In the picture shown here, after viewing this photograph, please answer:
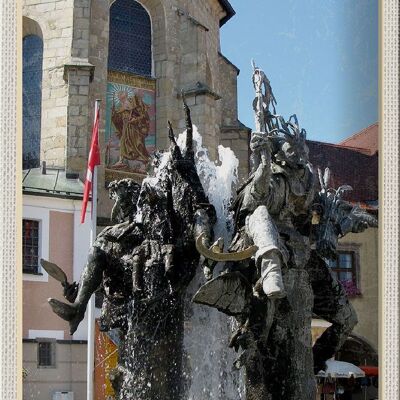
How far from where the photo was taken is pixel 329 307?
5.90 meters

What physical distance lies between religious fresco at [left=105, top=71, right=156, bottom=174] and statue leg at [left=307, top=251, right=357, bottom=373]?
1276 cm

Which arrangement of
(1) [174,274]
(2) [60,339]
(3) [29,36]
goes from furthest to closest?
(3) [29,36], (2) [60,339], (1) [174,274]

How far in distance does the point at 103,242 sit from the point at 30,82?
41.6 feet

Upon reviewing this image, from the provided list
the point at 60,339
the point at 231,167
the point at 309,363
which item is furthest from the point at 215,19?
the point at 309,363

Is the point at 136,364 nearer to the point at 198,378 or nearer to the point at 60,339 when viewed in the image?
the point at 198,378

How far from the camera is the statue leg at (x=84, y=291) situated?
608 cm

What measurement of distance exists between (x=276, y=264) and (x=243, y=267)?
0.40 m

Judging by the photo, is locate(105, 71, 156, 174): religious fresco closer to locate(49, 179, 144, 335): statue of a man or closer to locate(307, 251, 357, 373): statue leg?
locate(49, 179, 144, 335): statue of a man

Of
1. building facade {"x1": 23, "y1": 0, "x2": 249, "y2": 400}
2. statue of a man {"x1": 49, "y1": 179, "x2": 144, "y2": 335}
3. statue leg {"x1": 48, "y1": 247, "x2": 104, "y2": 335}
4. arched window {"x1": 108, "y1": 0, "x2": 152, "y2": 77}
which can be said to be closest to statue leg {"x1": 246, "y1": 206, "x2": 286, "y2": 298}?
statue of a man {"x1": 49, "y1": 179, "x2": 144, "y2": 335}

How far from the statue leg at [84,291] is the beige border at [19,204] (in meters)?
1.04

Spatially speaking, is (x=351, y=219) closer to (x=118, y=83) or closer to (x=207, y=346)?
(x=207, y=346)

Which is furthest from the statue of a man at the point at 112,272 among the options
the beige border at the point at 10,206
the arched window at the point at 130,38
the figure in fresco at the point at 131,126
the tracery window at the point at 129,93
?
the arched window at the point at 130,38

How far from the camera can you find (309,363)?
18.2 ft

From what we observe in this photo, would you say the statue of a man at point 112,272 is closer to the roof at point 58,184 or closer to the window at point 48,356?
the window at point 48,356
